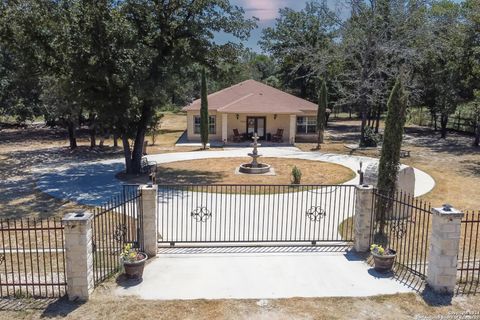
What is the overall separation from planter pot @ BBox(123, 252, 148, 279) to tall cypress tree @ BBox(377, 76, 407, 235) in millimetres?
5991

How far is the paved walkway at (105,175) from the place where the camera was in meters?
15.8

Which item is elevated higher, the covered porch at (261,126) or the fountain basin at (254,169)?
the covered porch at (261,126)

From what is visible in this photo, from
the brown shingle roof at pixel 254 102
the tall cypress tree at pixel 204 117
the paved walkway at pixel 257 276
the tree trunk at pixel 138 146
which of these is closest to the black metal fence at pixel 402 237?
the paved walkway at pixel 257 276

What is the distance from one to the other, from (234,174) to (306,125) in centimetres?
1484

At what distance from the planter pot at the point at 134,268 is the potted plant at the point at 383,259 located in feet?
15.7

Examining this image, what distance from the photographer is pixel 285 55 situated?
43.8m

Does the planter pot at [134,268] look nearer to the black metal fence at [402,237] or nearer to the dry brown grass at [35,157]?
the black metal fence at [402,237]

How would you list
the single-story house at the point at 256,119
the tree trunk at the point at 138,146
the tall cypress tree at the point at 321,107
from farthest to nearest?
the single-story house at the point at 256,119 < the tall cypress tree at the point at 321,107 < the tree trunk at the point at 138,146

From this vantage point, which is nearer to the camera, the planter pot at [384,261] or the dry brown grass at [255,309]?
the dry brown grass at [255,309]

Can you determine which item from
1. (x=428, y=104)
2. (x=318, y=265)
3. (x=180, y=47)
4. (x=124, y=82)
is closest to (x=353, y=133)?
(x=428, y=104)

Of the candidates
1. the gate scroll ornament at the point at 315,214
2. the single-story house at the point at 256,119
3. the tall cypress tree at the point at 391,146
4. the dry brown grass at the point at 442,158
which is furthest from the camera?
the single-story house at the point at 256,119

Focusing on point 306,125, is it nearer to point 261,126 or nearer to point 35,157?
point 261,126

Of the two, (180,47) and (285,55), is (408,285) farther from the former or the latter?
(285,55)

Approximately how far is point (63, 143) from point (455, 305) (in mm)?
28540
